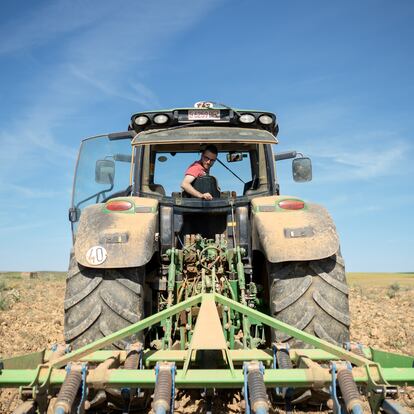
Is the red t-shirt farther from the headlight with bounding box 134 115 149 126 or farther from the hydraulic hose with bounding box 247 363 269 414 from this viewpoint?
the hydraulic hose with bounding box 247 363 269 414

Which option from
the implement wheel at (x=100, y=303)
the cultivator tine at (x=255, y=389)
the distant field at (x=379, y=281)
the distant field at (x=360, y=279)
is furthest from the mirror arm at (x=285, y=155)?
the distant field at (x=379, y=281)

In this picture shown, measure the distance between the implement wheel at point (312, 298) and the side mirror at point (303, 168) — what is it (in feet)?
6.00

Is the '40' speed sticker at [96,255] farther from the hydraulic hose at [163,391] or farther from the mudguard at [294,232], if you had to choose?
the hydraulic hose at [163,391]

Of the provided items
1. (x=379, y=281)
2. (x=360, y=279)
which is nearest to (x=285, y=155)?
(x=379, y=281)

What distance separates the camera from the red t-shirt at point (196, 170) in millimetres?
4871

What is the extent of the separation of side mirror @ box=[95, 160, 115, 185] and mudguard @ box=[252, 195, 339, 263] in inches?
79.6

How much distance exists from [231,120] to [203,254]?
54.7 inches

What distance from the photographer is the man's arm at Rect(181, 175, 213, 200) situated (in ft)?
14.7

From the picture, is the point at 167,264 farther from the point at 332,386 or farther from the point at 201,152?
the point at 332,386

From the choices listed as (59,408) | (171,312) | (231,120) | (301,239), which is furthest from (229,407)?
(231,120)

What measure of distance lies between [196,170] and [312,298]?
2125 mm

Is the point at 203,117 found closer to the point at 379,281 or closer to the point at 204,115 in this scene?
the point at 204,115

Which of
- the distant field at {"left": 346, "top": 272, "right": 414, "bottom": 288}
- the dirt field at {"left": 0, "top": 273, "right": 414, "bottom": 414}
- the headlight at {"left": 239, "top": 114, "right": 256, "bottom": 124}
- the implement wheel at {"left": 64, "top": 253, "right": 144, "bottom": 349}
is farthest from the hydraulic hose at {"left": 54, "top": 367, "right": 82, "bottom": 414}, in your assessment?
the distant field at {"left": 346, "top": 272, "right": 414, "bottom": 288}

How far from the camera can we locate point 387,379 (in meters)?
2.15
